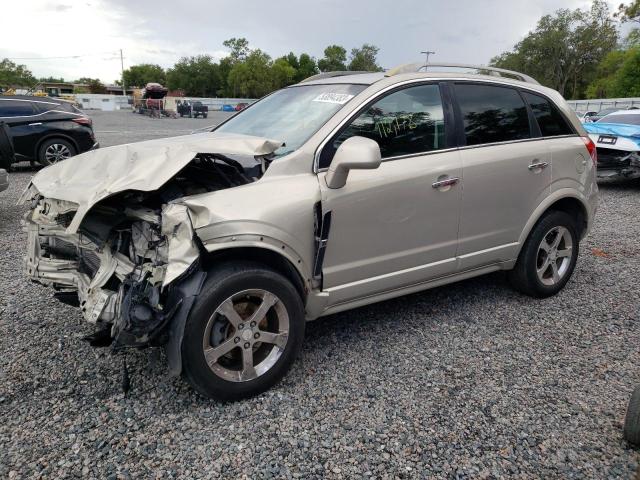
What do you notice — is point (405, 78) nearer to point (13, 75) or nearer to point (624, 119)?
point (624, 119)

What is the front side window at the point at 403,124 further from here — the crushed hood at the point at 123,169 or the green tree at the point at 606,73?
the green tree at the point at 606,73

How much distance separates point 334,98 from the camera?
3387 millimetres

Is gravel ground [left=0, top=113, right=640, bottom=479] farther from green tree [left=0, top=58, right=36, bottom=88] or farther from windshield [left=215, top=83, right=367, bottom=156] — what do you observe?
green tree [left=0, top=58, right=36, bottom=88]

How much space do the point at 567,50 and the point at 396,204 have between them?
231 feet

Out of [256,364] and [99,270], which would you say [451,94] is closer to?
[256,364]

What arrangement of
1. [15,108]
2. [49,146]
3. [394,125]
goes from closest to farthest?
[394,125]
[15,108]
[49,146]

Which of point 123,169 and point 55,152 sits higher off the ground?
point 123,169

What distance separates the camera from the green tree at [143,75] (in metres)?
119

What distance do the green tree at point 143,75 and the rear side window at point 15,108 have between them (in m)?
113

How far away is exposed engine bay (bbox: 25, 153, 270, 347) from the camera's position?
252 centimetres

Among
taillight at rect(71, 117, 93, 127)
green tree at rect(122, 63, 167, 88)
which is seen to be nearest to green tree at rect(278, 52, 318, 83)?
green tree at rect(122, 63, 167, 88)

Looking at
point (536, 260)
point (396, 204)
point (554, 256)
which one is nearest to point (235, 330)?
point (396, 204)

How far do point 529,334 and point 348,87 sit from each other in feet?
7.45

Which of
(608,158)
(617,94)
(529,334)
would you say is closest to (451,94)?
(529,334)
